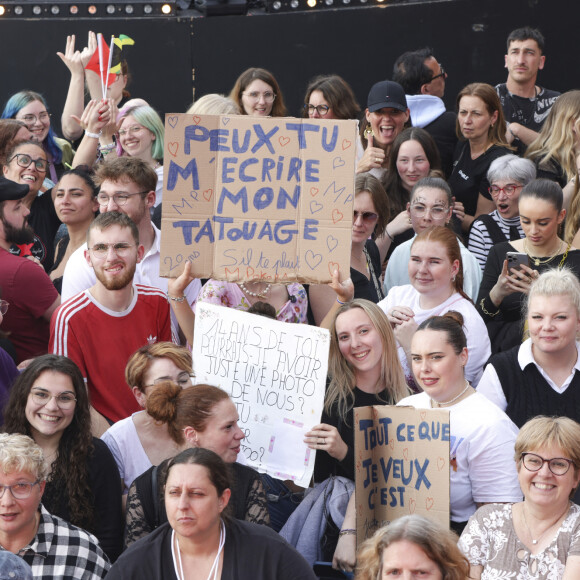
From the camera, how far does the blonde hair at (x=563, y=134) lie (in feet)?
24.0

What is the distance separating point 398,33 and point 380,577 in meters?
6.32

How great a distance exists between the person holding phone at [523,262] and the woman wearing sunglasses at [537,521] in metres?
1.62

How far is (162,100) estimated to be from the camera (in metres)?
Result: 9.66

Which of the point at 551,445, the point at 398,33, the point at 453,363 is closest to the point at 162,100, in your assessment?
the point at 398,33

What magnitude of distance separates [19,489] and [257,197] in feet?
5.95

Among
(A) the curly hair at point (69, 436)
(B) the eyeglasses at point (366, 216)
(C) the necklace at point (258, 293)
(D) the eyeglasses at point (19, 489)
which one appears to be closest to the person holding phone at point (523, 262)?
(B) the eyeglasses at point (366, 216)

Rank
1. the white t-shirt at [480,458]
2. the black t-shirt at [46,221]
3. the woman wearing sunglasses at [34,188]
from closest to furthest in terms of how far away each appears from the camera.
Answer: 1. the white t-shirt at [480,458]
2. the woman wearing sunglasses at [34,188]
3. the black t-shirt at [46,221]

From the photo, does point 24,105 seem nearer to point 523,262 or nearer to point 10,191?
point 10,191

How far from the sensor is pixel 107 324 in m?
5.44

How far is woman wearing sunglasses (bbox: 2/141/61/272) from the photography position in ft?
22.4

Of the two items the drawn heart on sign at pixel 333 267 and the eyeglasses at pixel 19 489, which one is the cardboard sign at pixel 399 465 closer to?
the drawn heart on sign at pixel 333 267

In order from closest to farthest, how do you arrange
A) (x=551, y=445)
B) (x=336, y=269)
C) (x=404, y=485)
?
(x=551, y=445) < (x=404, y=485) < (x=336, y=269)

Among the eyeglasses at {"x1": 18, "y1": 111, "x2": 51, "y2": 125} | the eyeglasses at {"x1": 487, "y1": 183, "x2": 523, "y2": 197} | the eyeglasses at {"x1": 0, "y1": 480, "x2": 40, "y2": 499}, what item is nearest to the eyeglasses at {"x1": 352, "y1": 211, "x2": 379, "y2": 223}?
the eyeglasses at {"x1": 487, "y1": 183, "x2": 523, "y2": 197}

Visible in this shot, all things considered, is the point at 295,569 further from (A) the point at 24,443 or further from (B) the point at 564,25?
(B) the point at 564,25
